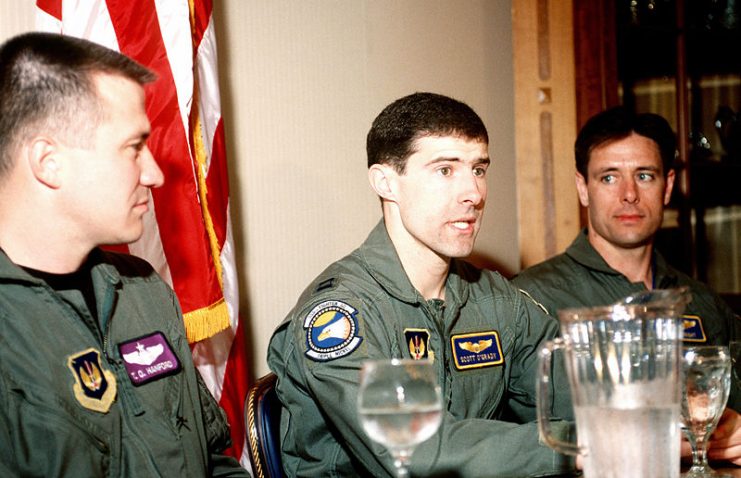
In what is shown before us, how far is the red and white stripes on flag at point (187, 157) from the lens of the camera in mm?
2012

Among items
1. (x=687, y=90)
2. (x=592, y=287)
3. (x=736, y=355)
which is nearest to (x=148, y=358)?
(x=736, y=355)

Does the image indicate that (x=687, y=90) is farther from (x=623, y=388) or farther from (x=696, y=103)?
(x=623, y=388)

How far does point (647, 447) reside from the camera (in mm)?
1129

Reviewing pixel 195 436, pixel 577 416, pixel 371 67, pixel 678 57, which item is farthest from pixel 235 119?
pixel 678 57

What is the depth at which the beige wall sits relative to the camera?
2.57 meters

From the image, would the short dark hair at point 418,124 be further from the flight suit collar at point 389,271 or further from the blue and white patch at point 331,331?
the blue and white patch at point 331,331

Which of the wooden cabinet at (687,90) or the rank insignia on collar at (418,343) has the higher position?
the wooden cabinet at (687,90)

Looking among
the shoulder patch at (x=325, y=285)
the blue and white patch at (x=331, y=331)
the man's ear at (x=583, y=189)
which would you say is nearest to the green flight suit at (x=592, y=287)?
the man's ear at (x=583, y=189)

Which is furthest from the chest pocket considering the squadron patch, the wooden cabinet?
the wooden cabinet

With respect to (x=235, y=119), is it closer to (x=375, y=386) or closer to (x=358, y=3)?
(x=358, y=3)

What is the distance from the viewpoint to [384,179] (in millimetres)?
2162

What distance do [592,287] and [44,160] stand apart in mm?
1841

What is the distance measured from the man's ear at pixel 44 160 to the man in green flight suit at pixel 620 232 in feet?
5.44

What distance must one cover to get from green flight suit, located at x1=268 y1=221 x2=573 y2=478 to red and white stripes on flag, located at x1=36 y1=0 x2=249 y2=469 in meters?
0.32
